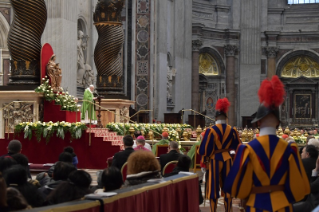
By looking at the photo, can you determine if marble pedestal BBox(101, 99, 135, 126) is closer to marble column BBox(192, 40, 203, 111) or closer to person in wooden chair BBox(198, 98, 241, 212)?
person in wooden chair BBox(198, 98, 241, 212)

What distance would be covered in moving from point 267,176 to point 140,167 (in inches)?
53.5

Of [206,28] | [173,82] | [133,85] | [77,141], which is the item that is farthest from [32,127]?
[206,28]

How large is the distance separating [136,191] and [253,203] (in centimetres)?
100

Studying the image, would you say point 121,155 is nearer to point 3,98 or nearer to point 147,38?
point 3,98

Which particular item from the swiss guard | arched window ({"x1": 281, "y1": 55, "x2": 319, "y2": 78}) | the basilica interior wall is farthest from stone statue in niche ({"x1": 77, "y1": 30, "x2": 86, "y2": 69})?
arched window ({"x1": 281, "y1": 55, "x2": 319, "y2": 78})

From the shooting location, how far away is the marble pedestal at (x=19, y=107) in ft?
42.8

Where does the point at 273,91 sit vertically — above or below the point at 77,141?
above

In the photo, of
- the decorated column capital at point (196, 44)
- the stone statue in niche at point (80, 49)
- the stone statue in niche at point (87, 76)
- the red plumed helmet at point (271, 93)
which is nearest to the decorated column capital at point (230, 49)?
the decorated column capital at point (196, 44)

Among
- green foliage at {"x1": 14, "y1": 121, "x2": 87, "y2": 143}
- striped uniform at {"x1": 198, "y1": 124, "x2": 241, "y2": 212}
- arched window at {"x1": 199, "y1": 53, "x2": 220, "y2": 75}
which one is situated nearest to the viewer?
striped uniform at {"x1": 198, "y1": 124, "x2": 241, "y2": 212}

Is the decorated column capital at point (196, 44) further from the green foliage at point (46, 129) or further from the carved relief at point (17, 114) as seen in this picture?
the green foliage at point (46, 129)

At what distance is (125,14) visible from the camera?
27.7m

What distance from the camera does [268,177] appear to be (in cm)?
480

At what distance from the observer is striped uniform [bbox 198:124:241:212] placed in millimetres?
8477

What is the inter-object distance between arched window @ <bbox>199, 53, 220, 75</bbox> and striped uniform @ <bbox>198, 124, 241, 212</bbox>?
32348 mm
